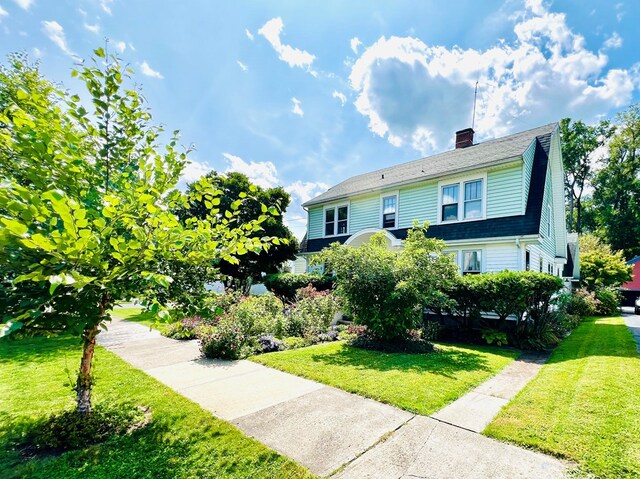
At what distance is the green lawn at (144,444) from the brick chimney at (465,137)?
17.4 meters

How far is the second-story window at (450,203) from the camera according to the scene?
12.6 meters

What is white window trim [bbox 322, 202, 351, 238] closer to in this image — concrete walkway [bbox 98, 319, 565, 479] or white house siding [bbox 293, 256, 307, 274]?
white house siding [bbox 293, 256, 307, 274]

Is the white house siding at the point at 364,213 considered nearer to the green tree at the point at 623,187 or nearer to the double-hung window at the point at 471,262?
the double-hung window at the point at 471,262

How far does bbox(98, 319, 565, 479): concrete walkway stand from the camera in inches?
110

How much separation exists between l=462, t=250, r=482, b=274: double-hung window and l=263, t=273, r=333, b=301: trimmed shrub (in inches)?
220

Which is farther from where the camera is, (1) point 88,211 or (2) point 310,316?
(2) point 310,316

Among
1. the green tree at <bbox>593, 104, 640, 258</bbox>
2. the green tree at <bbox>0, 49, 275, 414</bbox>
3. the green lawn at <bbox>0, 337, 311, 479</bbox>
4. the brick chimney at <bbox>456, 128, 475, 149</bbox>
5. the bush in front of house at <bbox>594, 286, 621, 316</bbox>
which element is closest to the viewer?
the green tree at <bbox>0, 49, 275, 414</bbox>

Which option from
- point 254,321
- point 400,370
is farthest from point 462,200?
point 254,321

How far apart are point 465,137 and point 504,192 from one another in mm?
6442

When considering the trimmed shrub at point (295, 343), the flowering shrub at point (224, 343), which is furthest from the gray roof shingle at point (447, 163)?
the flowering shrub at point (224, 343)

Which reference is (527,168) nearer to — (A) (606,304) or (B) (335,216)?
(B) (335,216)

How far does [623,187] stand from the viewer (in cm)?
3266

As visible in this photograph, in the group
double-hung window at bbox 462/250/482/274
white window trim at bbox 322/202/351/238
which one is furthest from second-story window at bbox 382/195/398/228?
double-hung window at bbox 462/250/482/274

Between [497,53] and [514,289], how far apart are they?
29.9ft
